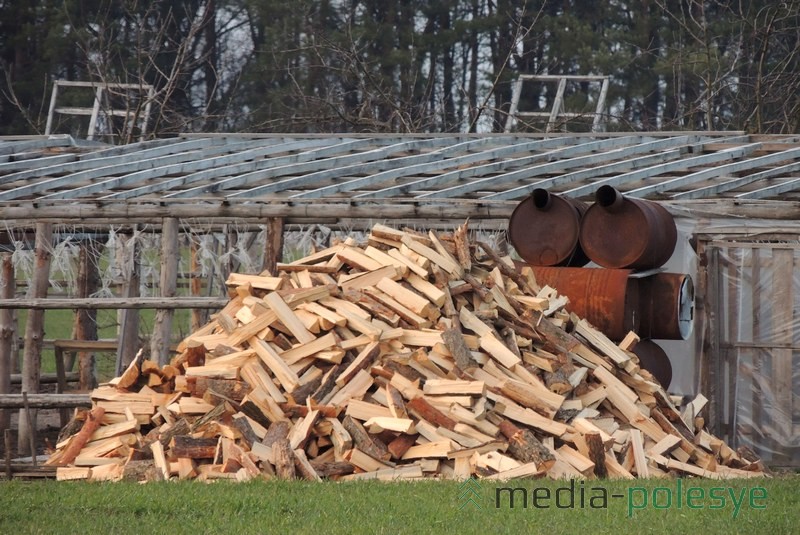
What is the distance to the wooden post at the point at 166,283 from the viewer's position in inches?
436

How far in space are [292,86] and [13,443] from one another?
65.4 feet

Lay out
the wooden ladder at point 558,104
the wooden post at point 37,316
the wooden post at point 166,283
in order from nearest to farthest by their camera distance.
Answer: the wooden post at point 166,283
the wooden post at point 37,316
the wooden ladder at point 558,104

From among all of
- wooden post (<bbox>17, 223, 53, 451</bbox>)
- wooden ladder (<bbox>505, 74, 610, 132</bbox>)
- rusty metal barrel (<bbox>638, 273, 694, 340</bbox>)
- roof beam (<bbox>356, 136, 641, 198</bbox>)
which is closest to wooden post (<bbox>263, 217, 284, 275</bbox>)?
roof beam (<bbox>356, 136, 641, 198</bbox>)

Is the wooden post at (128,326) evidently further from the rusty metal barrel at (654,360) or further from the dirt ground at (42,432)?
the rusty metal barrel at (654,360)

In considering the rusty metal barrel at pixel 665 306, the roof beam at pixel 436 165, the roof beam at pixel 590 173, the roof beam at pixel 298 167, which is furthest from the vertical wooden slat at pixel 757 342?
the roof beam at pixel 298 167

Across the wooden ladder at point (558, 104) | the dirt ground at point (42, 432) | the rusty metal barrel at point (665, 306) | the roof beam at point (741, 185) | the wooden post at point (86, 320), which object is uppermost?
the wooden ladder at point (558, 104)

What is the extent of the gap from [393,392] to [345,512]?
1544 millimetres

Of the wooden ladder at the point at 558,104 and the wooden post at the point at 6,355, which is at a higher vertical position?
the wooden ladder at the point at 558,104

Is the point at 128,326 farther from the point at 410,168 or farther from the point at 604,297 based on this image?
the point at 604,297

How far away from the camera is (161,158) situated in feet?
44.8

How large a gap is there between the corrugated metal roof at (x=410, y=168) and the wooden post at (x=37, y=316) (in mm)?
669

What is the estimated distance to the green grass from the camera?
20.8 feet

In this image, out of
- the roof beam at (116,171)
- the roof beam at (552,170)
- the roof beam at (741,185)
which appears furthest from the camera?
the roof beam at (116,171)

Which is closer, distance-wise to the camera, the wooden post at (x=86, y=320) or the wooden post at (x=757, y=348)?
the wooden post at (x=757, y=348)
